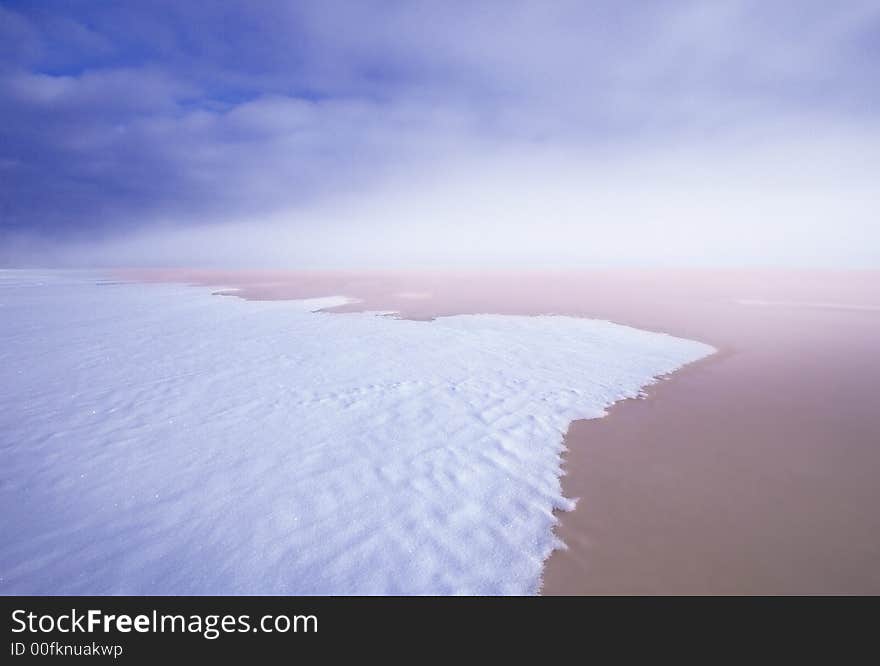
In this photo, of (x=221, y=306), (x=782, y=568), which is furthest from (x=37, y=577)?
(x=221, y=306)

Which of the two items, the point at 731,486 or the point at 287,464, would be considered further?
the point at 287,464

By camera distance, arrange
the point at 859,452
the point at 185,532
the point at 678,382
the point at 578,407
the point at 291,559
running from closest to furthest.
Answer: the point at 291,559
the point at 185,532
the point at 859,452
the point at 578,407
the point at 678,382

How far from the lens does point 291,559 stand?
428cm

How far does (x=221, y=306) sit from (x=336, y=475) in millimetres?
25517

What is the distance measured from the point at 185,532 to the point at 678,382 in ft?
38.4

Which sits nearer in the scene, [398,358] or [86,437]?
[86,437]

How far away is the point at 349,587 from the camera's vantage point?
396 cm

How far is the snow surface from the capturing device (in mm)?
4191

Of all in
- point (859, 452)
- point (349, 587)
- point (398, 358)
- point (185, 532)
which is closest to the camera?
point (349, 587)

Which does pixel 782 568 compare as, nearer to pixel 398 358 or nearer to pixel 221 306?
pixel 398 358

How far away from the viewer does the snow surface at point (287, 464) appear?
4.19 metres

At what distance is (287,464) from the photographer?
6270mm

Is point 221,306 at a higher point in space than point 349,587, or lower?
higher
